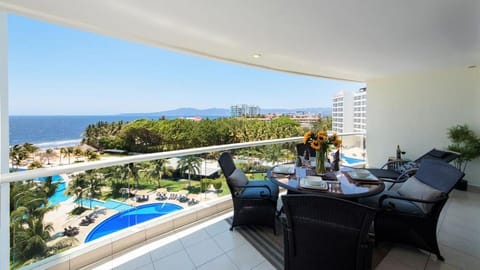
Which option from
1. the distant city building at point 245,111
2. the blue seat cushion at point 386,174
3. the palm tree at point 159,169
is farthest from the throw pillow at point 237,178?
the distant city building at point 245,111

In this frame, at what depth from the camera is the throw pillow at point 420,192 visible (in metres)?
2.19

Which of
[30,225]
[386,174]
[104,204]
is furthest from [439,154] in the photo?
[30,225]

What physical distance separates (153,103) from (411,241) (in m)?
19.8

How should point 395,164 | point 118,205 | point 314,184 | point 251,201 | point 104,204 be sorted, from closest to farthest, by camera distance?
point 314,184
point 104,204
point 118,205
point 251,201
point 395,164

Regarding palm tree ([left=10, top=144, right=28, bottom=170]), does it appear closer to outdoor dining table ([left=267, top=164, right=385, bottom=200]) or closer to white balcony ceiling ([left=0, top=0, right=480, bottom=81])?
white balcony ceiling ([left=0, top=0, right=480, bottom=81])

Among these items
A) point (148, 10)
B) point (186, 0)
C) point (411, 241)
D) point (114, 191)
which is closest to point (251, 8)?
point (186, 0)

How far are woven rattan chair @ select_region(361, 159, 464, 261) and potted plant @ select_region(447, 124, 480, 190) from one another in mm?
2519

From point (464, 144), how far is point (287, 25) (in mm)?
4442

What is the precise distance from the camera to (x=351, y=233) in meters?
1.41

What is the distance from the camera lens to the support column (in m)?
1.86

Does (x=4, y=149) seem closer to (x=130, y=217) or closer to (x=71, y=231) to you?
(x=71, y=231)

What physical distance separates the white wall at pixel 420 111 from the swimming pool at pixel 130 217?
5345 millimetres

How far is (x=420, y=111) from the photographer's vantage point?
16.3ft

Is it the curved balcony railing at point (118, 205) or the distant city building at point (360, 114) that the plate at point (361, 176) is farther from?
the distant city building at point (360, 114)
